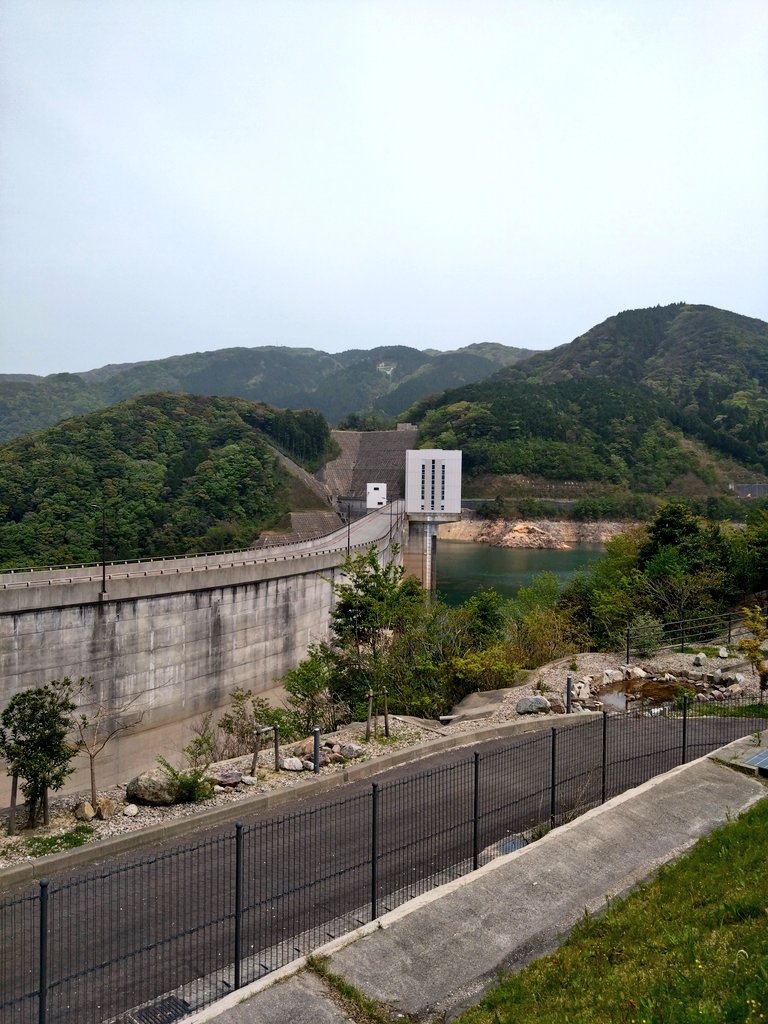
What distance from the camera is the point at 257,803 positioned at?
49.4 feet

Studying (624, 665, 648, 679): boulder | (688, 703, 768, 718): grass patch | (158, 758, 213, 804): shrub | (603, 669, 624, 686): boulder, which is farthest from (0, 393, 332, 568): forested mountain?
(688, 703, 768, 718): grass patch

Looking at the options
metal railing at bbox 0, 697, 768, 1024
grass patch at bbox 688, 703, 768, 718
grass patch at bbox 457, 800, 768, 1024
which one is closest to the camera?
grass patch at bbox 457, 800, 768, 1024

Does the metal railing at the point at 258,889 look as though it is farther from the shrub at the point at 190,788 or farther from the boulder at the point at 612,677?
the boulder at the point at 612,677

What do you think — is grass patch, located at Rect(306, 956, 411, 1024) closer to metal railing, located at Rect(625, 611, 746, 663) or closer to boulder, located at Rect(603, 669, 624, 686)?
boulder, located at Rect(603, 669, 624, 686)

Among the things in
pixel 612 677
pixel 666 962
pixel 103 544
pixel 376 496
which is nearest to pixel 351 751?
pixel 612 677

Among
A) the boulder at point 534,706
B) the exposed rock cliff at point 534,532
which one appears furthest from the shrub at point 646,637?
the exposed rock cliff at point 534,532

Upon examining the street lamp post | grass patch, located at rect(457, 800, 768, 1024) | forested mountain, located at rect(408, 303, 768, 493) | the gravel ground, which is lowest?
the gravel ground

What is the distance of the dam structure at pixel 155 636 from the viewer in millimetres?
26594

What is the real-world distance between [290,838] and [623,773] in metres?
6.88

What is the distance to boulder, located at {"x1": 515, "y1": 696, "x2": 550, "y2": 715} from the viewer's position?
2206 centimetres

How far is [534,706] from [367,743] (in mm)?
5348

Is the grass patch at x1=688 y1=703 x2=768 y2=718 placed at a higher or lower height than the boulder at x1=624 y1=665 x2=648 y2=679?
higher

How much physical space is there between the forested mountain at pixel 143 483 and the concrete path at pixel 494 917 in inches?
2286

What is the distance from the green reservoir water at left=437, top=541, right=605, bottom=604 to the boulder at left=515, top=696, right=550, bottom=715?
4954cm
